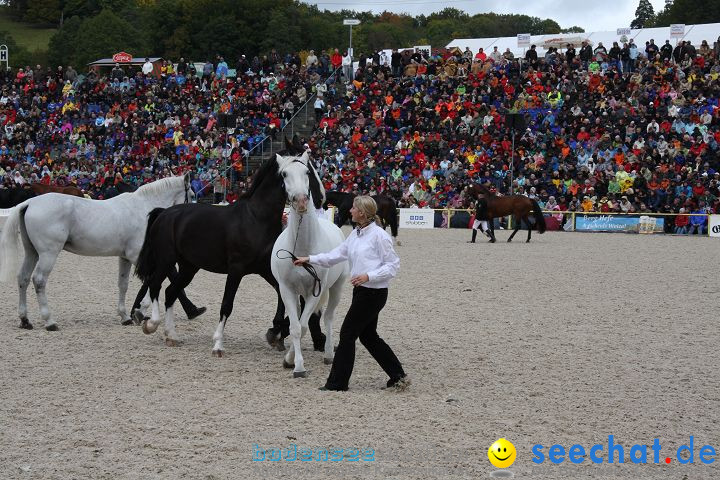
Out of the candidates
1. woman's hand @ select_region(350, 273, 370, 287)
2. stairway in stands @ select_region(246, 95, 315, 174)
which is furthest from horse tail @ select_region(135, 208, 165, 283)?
stairway in stands @ select_region(246, 95, 315, 174)

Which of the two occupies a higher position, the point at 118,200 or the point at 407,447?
the point at 118,200

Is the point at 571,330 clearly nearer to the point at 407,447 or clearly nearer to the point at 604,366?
the point at 604,366

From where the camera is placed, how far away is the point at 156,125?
39062 mm

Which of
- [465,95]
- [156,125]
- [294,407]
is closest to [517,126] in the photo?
[465,95]

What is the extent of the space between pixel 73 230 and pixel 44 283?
0.73 m

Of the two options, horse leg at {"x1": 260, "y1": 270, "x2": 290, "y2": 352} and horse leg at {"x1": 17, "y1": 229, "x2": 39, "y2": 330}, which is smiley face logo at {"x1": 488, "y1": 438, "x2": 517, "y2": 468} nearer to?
horse leg at {"x1": 260, "y1": 270, "x2": 290, "y2": 352}

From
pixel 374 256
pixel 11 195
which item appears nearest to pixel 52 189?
pixel 11 195

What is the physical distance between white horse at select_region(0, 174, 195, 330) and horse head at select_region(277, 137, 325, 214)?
3.32m

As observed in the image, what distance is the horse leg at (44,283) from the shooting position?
1011cm

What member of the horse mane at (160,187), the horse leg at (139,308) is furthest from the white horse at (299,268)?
the horse mane at (160,187)

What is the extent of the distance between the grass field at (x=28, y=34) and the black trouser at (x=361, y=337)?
100.0 meters

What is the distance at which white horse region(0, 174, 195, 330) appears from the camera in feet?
33.5

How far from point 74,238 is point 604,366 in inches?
247

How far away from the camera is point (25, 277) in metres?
10.6
